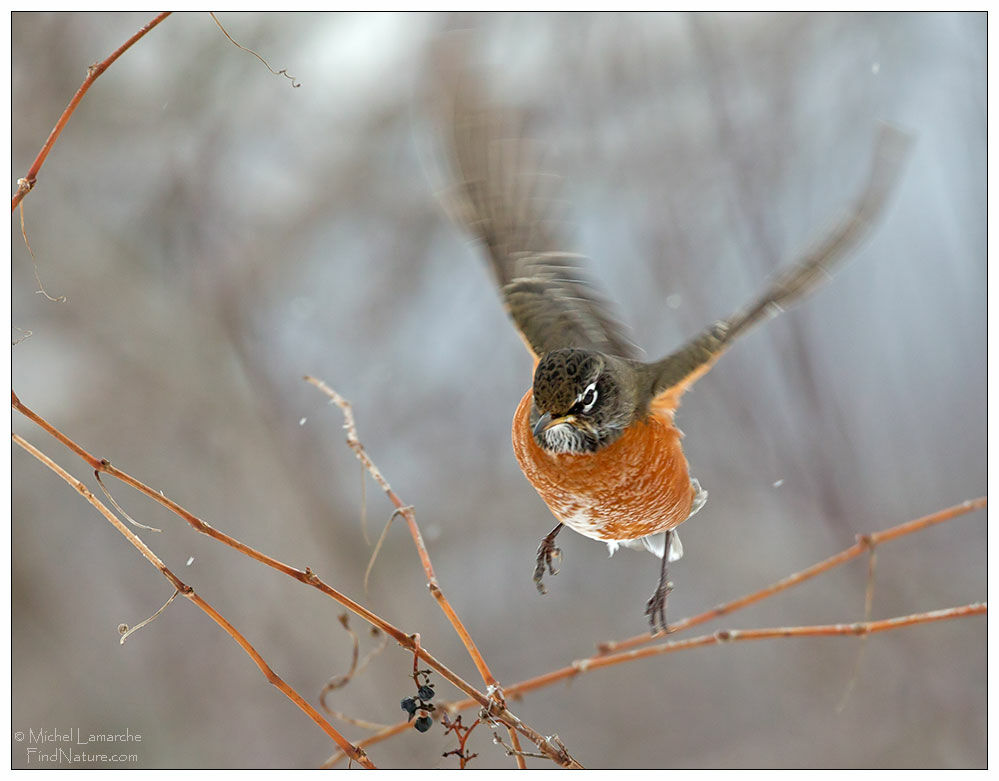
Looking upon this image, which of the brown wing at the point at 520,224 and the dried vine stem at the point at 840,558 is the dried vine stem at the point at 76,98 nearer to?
the brown wing at the point at 520,224

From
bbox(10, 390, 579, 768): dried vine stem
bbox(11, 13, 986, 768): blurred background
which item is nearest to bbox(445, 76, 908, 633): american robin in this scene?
bbox(10, 390, 579, 768): dried vine stem

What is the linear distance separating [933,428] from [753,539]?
0.93 meters

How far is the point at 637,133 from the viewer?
3727mm

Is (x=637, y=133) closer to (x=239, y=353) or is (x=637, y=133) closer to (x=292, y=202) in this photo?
(x=292, y=202)

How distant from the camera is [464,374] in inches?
149

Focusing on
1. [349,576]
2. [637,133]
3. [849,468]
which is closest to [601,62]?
[637,133]

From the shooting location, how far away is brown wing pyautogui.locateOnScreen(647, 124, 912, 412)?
1266mm

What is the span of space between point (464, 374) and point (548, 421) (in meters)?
2.45

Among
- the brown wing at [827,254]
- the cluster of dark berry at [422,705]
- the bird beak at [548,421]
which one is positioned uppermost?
the brown wing at [827,254]

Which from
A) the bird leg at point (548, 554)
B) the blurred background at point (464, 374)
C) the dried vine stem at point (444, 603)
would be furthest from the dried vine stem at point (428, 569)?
the blurred background at point (464, 374)

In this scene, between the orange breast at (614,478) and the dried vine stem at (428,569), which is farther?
the orange breast at (614,478)

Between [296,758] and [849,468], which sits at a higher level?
[849,468]

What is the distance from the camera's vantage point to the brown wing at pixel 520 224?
57.7 inches

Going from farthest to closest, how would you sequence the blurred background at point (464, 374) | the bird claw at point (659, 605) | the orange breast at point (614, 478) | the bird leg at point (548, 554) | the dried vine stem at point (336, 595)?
the blurred background at point (464, 374), the bird leg at point (548, 554), the bird claw at point (659, 605), the orange breast at point (614, 478), the dried vine stem at point (336, 595)
